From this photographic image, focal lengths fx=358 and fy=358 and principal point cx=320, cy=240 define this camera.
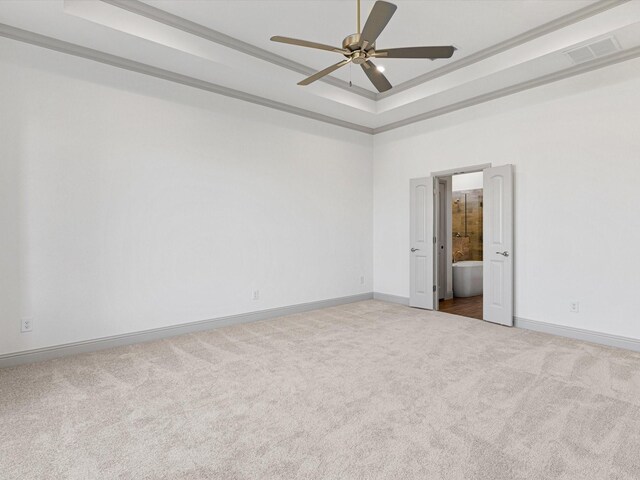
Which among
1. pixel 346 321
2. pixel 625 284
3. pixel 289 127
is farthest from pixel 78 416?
pixel 625 284

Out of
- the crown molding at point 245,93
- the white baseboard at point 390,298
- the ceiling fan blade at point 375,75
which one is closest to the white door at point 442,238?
the white baseboard at point 390,298

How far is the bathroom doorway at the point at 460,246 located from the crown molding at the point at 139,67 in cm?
283

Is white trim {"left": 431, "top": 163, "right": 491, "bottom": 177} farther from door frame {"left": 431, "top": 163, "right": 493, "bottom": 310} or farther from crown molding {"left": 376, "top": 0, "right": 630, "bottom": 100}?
crown molding {"left": 376, "top": 0, "right": 630, "bottom": 100}

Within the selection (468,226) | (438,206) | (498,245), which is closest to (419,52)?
(498,245)

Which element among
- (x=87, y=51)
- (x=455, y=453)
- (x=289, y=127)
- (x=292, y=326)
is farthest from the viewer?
(x=289, y=127)

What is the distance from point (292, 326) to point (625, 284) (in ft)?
12.8

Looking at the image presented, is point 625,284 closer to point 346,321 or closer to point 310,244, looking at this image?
point 346,321

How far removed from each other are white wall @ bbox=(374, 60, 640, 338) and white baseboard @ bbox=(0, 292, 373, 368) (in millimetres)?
3193

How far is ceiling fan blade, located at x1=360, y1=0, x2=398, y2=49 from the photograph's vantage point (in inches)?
89.0

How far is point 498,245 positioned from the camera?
4922mm

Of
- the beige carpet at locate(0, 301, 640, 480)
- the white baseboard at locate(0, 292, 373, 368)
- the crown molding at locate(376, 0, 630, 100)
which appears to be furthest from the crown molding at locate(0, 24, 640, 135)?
the beige carpet at locate(0, 301, 640, 480)

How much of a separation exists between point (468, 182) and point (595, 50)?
5.16 meters

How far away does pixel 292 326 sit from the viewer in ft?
15.9

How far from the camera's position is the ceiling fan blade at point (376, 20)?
226 centimetres
